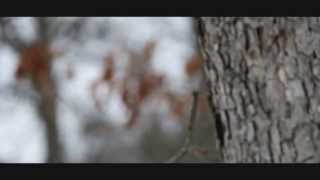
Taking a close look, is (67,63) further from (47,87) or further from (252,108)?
(252,108)

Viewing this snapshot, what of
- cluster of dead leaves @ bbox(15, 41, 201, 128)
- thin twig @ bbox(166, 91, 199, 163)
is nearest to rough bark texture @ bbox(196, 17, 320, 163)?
thin twig @ bbox(166, 91, 199, 163)

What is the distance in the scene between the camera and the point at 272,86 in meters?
2.64

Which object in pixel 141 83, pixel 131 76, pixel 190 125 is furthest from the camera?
pixel 131 76

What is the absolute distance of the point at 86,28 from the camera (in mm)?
9891

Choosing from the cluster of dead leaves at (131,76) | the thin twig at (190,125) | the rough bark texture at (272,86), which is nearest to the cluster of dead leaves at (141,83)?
the cluster of dead leaves at (131,76)

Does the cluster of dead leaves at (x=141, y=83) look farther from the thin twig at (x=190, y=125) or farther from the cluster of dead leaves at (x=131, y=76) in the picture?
the thin twig at (x=190, y=125)

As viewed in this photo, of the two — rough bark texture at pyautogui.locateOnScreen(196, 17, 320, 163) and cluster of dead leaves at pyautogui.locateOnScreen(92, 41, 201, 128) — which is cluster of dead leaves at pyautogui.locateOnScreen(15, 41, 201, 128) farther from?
rough bark texture at pyautogui.locateOnScreen(196, 17, 320, 163)

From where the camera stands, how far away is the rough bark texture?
262 centimetres

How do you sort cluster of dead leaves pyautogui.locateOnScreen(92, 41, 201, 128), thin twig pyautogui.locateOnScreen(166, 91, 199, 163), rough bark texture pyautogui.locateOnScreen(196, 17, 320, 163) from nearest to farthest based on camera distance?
rough bark texture pyautogui.locateOnScreen(196, 17, 320, 163)
thin twig pyautogui.locateOnScreen(166, 91, 199, 163)
cluster of dead leaves pyautogui.locateOnScreen(92, 41, 201, 128)

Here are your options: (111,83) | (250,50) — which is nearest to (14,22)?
(111,83)

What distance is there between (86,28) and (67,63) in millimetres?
1189

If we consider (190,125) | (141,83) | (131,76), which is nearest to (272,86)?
(190,125)

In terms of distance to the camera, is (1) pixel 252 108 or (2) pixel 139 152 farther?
(2) pixel 139 152

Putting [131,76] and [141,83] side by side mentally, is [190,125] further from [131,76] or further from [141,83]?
[131,76]
